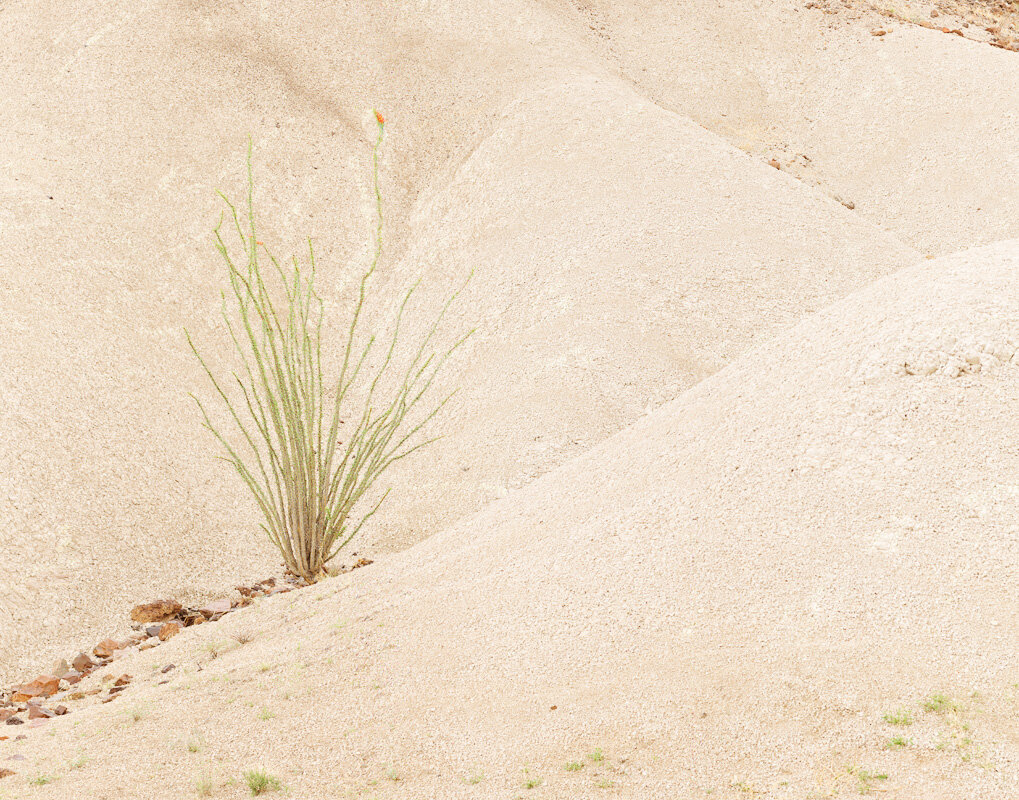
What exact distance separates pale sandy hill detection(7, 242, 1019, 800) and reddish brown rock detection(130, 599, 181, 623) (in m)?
0.47

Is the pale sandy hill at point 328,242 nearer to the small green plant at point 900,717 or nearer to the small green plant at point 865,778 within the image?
the small green plant at point 900,717

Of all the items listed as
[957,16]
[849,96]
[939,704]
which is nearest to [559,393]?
[939,704]

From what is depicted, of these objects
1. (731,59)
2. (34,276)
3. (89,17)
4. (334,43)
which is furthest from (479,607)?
(731,59)

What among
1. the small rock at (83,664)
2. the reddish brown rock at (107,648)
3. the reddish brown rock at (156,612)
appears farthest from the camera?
the reddish brown rock at (156,612)

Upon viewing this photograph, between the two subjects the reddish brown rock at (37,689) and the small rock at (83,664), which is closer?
the reddish brown rock at (37,689)

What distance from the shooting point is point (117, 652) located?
4469mm

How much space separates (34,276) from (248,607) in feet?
10.4

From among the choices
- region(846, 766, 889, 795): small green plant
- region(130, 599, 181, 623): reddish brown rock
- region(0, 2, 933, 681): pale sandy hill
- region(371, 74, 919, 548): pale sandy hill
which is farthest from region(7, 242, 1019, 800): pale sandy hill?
region(371, 74, 919, 548): pale sandy hill

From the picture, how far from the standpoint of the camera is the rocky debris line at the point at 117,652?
12.8 feet

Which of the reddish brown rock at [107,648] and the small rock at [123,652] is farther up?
the reddish brown rock at [107,648]

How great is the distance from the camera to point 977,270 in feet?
14.1

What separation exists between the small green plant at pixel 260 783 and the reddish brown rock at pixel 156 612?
2.16m

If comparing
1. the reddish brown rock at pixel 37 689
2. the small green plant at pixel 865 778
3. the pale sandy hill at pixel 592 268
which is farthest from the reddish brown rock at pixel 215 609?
the small green plant at pixel 865 778

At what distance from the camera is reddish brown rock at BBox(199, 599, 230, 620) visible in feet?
15.4
